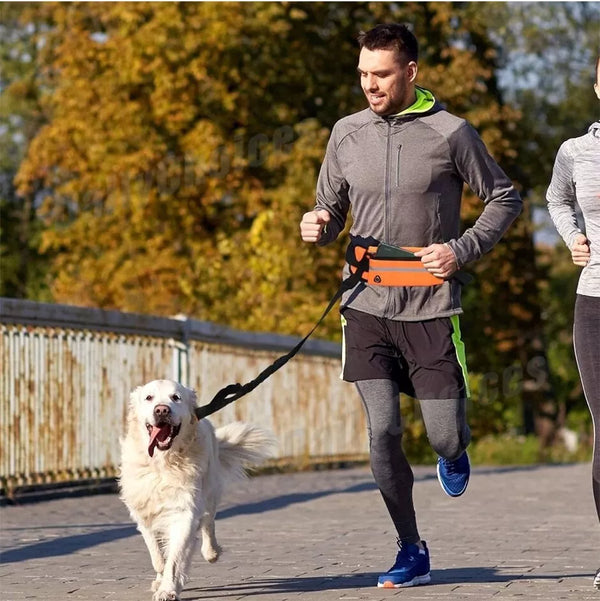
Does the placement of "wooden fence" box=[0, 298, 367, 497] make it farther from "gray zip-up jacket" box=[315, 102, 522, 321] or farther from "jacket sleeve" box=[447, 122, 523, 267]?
"jacket sleeve" box=[447, 122, 523, 267]

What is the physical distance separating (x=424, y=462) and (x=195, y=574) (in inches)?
778

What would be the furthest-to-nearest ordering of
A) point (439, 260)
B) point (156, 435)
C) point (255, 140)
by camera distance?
point (255, 140) < point (156, 435) < point (439, 260)

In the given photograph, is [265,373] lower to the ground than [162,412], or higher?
higher

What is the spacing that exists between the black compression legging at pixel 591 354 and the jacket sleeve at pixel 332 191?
1104mm

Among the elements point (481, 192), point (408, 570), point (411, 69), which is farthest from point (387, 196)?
point (408, 570)

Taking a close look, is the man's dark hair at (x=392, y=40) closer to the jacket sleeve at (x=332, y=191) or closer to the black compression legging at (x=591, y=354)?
the jacket sleeve at (x=332, y=191)

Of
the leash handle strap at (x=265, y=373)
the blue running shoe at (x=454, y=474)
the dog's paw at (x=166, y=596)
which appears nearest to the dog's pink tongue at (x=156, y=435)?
the leash handle strap at (x=265, y=373)

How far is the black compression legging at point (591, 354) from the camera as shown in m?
6.60

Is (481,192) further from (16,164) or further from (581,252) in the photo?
(16,164)

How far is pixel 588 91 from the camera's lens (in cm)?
3347

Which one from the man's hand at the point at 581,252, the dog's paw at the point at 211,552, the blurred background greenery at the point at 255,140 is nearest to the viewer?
the man's hand at the point at 581,252

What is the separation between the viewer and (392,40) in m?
6.46

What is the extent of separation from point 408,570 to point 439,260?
4.58ft

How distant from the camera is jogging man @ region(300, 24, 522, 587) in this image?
21.2ft
